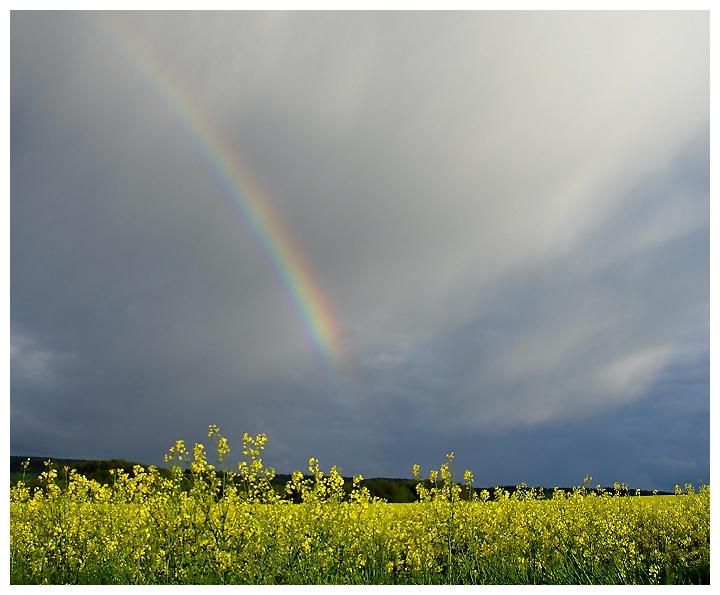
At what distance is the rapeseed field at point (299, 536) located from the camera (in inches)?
271

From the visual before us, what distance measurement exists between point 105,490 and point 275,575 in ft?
8.16

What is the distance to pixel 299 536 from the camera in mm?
7055

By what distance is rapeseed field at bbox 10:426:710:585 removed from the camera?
22.6 ft

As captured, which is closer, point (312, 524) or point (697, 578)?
point (312, 524)

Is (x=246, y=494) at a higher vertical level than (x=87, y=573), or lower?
higher
